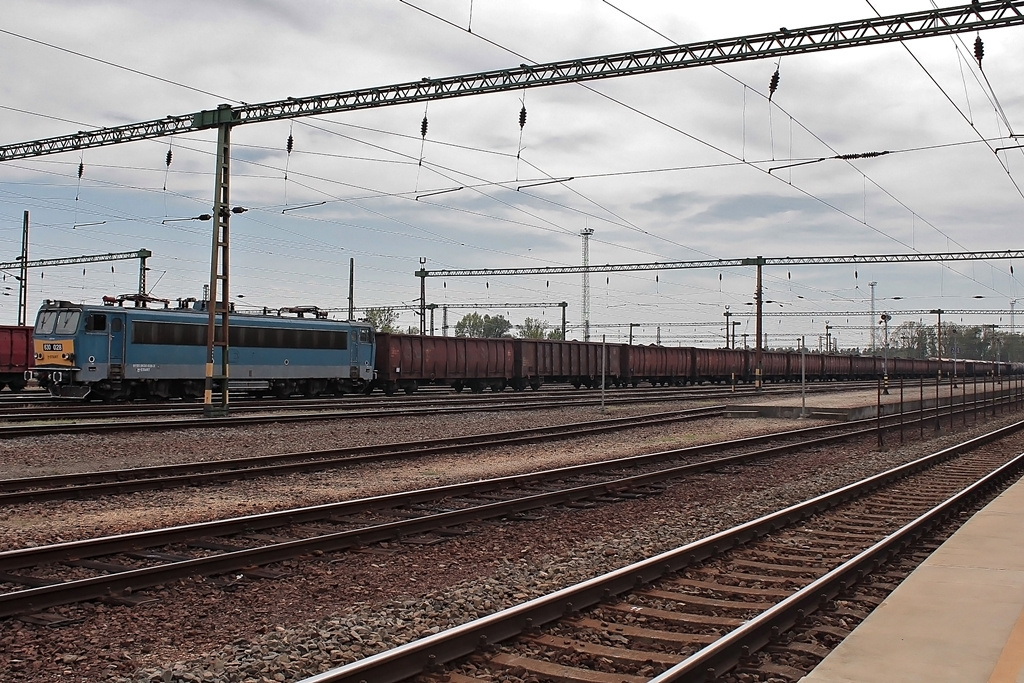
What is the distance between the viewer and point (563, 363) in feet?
165

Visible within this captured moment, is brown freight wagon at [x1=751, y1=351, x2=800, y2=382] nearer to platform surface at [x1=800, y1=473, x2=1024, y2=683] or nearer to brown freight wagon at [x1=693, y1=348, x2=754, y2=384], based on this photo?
brown freight wagon at [x1=693, y1=348, x2=754, y2=384]

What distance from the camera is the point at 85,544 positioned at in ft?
27.7

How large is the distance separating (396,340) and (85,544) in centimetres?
3256

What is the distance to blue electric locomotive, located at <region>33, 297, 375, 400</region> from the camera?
2884 centimetres

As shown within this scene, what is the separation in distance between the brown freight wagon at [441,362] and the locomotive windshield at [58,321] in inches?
563

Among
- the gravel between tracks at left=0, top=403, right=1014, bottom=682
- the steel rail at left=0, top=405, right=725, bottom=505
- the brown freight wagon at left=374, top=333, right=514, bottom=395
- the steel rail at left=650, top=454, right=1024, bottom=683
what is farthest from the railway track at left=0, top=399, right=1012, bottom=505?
the brown freight wagon at left=374, top=333, right=514, bottom=395

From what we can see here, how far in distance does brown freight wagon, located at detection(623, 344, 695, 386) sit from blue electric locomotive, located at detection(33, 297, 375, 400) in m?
22.4

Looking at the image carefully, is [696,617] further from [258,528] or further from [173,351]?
[173,351]

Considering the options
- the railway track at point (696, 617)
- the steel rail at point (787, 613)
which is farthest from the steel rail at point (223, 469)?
the steel rail at point (787, 613)

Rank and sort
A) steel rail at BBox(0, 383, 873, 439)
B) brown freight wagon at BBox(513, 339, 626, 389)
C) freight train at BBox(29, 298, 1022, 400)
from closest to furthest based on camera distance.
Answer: steel rail at BBox(0, 383, 873, 439), freight train at BBox(29, 298, 1022, 400), brown freight wagon at BBox(513, 339, 626, 389)

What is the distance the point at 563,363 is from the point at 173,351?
959 inches

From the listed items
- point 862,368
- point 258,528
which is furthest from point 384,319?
point 258,528

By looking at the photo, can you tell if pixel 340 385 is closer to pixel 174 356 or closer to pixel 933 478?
pixel 174 356

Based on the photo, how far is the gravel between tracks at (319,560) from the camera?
5.89 metres
